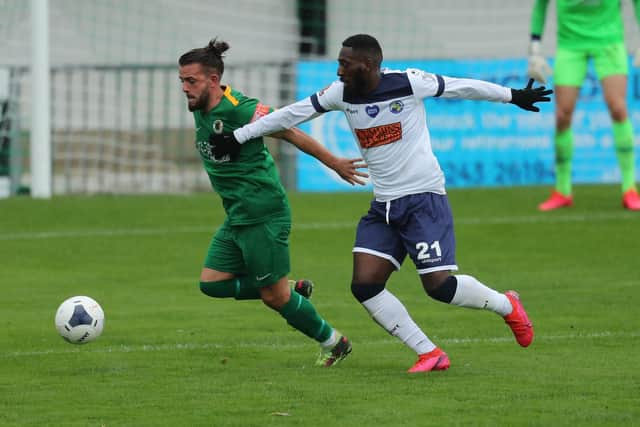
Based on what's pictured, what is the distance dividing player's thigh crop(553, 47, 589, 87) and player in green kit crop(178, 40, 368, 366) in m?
6.84

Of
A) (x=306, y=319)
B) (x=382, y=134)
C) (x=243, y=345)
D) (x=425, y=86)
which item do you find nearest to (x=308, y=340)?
(x=243, y=345)

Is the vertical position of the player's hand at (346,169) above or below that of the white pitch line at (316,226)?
above

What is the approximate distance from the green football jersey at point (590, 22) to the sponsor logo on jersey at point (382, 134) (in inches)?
280

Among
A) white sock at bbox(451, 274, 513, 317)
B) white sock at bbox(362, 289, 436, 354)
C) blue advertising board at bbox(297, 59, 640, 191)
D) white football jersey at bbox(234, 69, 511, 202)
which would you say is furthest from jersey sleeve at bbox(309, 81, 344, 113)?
blue advertising board at bbox(297, 59, 640, 191)

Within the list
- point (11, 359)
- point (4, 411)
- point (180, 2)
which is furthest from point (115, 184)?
point (4, 411)

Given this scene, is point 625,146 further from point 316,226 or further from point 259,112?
point 259,112

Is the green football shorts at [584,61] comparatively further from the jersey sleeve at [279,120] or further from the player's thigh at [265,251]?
the jersey sleeve at [279,120]

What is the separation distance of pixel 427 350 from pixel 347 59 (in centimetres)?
151

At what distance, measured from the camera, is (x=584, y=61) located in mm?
13891

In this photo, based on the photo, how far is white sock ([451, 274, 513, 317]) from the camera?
7156 mm

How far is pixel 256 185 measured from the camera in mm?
7488

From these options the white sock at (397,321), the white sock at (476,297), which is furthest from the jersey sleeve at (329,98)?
the white sock at (476,297)

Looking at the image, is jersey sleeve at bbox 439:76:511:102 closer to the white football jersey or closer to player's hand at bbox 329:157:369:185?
the white football jersey

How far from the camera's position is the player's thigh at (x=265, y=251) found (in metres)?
7.45
